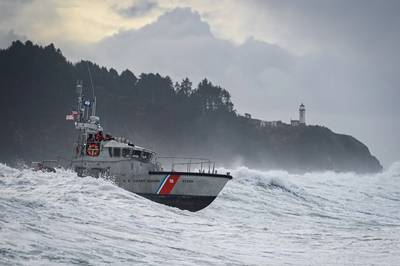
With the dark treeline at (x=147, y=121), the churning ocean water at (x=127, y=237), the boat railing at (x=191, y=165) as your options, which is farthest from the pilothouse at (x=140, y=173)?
the dark treeline at (x=147, y=121)

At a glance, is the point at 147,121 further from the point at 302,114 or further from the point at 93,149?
the point at 93,149

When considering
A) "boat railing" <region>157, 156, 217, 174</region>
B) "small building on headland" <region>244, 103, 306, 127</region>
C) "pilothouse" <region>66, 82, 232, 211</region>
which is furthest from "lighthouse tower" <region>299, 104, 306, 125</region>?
"pilothouse" <region>66, 82, 232, 211</region>

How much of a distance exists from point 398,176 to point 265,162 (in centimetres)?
6153

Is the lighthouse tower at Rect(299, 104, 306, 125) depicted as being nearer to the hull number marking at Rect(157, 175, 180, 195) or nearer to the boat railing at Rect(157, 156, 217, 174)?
the boat railing at Rect(157, 156, 217, 174)

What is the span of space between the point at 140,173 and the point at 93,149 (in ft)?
9.51

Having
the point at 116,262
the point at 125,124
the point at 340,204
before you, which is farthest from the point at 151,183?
the point at 125,124

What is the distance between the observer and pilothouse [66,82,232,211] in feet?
68.8

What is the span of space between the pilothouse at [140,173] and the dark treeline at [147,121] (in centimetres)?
6604

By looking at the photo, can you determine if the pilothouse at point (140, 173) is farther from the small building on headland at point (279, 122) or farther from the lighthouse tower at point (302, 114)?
the lighthouse tower at point (302, 114)

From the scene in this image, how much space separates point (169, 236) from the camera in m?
11.5

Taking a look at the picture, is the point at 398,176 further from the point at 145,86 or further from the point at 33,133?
the point at 145,86

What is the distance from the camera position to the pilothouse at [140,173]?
68.8ft

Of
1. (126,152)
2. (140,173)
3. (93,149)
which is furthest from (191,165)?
(140,173)

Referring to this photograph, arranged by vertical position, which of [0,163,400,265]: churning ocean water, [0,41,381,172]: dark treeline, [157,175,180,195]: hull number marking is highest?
[0,41,381,172]: dark treeline
